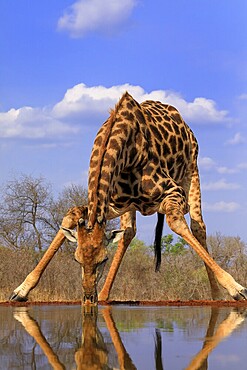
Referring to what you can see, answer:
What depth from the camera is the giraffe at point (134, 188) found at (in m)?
8.70

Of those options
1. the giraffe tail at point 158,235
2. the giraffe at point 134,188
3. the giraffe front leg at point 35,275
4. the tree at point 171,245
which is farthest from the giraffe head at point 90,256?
the tree at point 171,245

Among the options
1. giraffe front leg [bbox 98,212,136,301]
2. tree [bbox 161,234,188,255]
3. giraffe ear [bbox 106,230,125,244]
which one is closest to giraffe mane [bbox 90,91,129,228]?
giraffe ear [bbox 106,230,125,244]

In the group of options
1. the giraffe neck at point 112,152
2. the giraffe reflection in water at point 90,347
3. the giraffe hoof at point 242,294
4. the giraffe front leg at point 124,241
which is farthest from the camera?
the giraffe front leg at point 124,241

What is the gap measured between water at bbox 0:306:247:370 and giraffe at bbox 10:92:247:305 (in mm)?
1205

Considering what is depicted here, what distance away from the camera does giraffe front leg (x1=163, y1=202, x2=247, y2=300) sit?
943cm

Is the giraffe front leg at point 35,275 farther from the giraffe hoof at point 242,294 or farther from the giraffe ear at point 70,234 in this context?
the giraffe hoof at point 242,294

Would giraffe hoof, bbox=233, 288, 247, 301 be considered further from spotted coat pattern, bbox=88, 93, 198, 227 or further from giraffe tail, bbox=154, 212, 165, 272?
giraffe tail, bbox=154, 212, 165, 272

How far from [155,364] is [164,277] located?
602 inches

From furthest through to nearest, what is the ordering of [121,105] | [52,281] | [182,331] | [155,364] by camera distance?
[52,281] < [121,105] < [182,331] < [155,364]

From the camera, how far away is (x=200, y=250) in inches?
Result: 388

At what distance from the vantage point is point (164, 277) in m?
19.5

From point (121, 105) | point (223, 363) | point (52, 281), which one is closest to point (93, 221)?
point (121, 105)

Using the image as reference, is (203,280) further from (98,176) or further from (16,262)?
(98,176)

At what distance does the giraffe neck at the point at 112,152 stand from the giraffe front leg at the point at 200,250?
1087 mm
